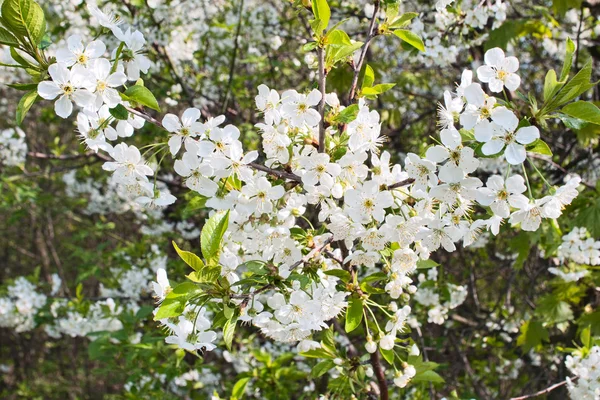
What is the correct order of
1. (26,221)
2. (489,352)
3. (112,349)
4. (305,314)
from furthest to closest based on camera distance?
(26,221) → (489,352) → (112,349) → (305,314)

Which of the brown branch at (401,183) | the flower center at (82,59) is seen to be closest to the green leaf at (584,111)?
the brown branch at (401,183)

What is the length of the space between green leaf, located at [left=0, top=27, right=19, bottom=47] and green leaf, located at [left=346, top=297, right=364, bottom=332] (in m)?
1.27

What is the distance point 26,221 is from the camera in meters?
10.7

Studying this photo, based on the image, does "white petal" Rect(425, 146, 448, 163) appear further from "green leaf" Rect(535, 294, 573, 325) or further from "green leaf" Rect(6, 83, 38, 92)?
"green leaf" Rect(535, 294, 573, 325)

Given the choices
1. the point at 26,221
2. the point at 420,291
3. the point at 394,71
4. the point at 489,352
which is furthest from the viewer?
the point at 26,221

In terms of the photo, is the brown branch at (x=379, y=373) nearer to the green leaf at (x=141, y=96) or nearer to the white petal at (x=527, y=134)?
the white petal at (x=527, y=134)

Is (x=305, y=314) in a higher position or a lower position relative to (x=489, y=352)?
higher

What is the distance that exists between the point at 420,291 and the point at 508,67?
2.69 m

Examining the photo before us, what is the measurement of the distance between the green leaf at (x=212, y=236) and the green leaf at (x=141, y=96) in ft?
1.26

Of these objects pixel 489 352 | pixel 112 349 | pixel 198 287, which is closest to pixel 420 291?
pixel 489 352

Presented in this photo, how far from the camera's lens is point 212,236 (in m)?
1.68

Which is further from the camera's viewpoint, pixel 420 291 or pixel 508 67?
pixel 420 291

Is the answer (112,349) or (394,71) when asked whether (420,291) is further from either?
(394,71)

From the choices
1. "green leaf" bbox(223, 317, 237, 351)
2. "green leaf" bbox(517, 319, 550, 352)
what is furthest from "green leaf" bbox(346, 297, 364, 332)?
"green leaf" bbox(517, 319, 550, 352)
